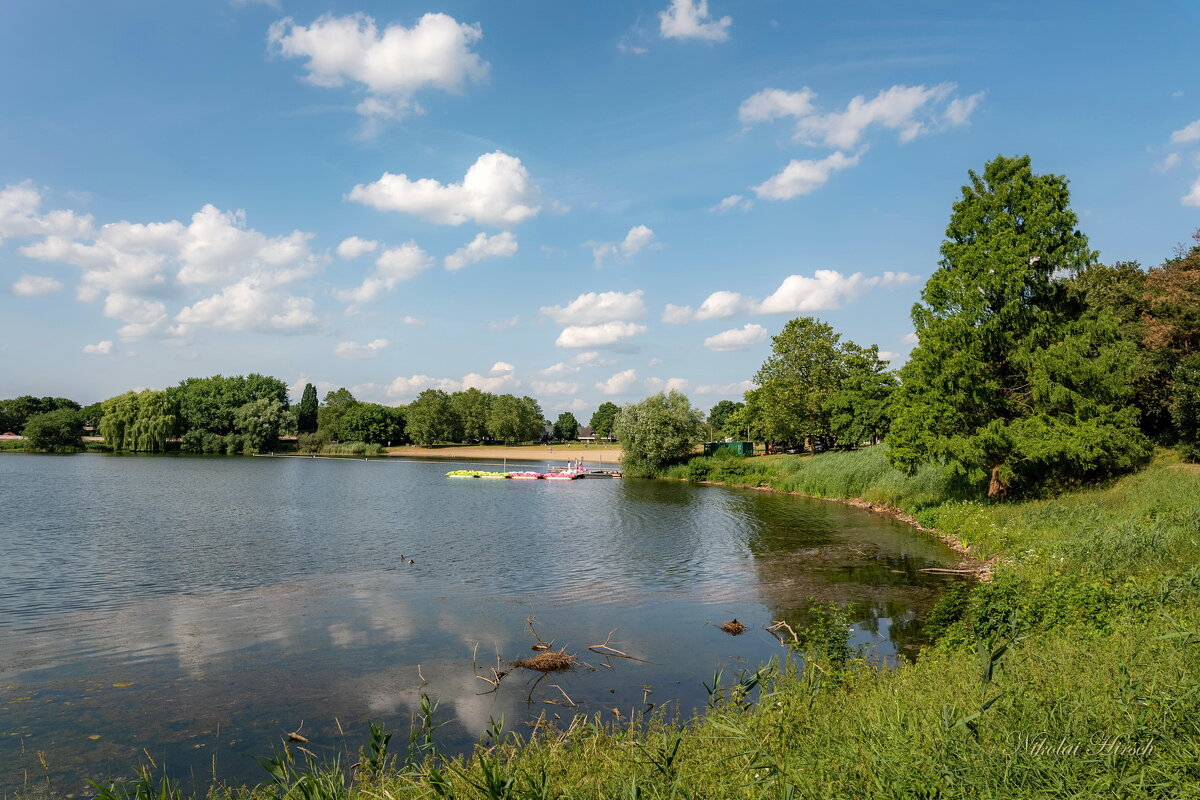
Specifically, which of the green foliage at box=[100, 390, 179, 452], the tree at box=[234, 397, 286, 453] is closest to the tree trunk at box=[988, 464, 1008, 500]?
the tree at box=[234, 397, 286, 453]

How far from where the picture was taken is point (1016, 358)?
25953mm

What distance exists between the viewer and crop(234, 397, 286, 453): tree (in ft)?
A: 343

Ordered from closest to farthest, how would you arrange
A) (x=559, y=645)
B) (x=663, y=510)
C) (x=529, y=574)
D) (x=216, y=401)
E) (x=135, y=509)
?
(x=559, y=645) < (x=529, y=574) < (x=135, y=509) < (x=663, y=510) < (x=216, y=401)

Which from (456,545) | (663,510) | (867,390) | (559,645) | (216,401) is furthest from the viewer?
(216,401)

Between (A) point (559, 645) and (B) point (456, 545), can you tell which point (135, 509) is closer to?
(B) point (456, 545)

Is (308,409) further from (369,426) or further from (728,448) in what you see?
(728,448)

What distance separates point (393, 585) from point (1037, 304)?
83.6ft

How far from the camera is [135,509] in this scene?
3634 cm

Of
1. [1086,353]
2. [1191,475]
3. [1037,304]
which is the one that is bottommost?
[1191,475]

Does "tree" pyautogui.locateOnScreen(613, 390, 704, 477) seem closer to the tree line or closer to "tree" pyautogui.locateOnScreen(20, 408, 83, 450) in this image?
the tree line

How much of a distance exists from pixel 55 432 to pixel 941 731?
420 feet

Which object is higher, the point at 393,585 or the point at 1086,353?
the point at 1086,353

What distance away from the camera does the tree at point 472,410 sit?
474 feet

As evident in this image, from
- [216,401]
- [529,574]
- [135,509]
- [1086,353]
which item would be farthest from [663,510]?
[216,401]
